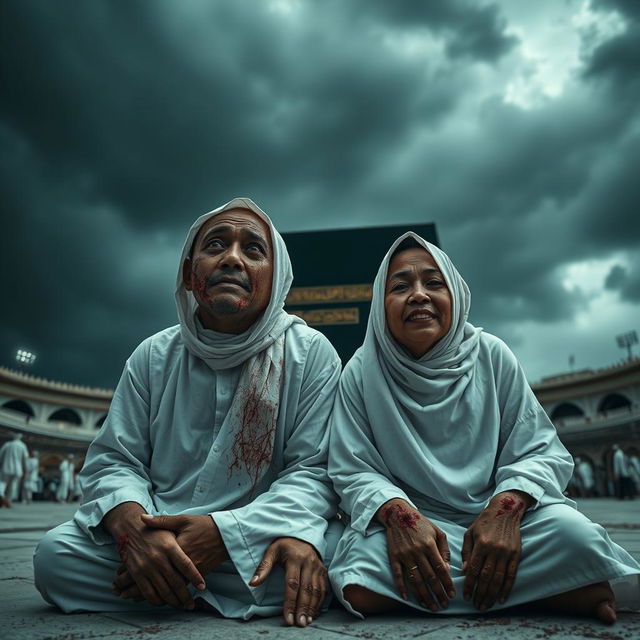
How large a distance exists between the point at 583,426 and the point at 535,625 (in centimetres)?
2580

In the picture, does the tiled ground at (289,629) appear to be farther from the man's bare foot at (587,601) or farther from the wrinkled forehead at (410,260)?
the wrinkled forehead at (410,260)

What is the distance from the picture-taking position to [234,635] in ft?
3.57

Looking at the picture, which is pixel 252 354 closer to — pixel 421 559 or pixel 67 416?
pixel 421 559

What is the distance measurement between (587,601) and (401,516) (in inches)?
18.4

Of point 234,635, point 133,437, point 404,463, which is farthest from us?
point 133,437

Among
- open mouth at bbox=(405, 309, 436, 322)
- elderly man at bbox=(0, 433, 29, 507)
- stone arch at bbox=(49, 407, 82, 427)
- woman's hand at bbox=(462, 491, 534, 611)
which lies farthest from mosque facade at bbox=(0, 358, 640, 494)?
woman's hand at bbox=(462, 491, 534, 611)

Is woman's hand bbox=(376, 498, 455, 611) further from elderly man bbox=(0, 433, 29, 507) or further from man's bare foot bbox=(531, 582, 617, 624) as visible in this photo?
elderly man bbox=(0, 433, 29, 507)

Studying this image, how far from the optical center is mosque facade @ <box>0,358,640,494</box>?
22.5 meters

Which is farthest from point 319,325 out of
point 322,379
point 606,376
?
point 606,376

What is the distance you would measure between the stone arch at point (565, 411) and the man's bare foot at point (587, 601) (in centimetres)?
2899

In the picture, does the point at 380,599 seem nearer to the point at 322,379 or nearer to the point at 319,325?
the point at 322,379

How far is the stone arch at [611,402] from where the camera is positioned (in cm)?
2548

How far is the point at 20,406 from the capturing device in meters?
27.7

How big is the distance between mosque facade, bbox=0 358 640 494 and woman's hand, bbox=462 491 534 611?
2272cm
